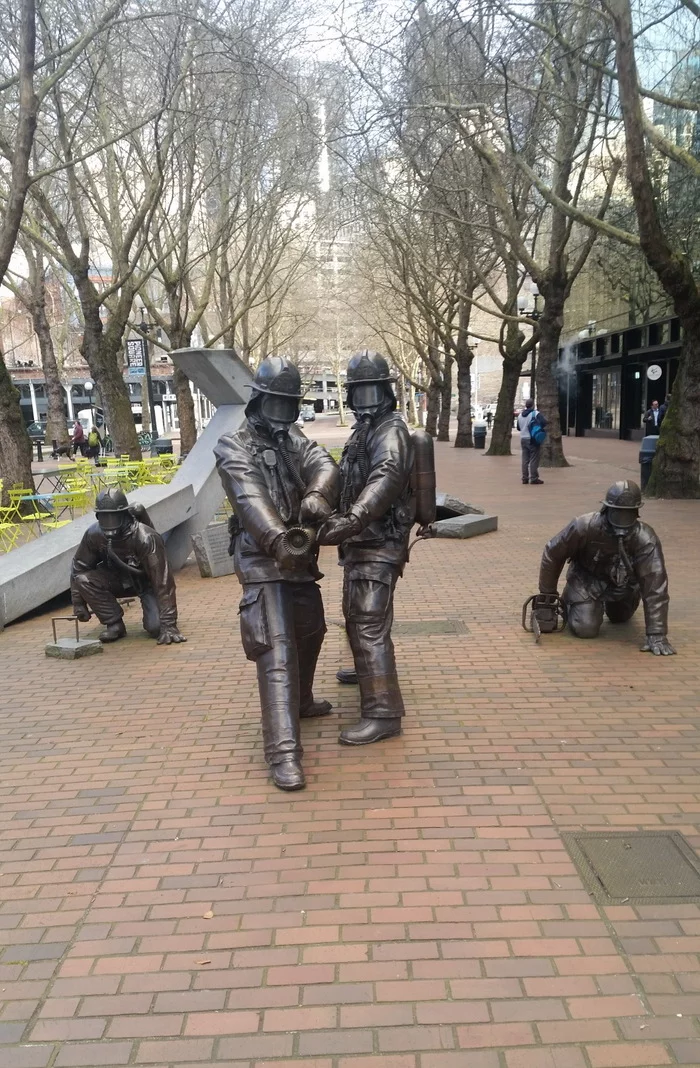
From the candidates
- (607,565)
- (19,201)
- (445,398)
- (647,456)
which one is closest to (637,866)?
(607,565)

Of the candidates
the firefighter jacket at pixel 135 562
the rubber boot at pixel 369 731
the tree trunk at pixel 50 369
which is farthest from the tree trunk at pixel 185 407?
the rubber boot at pixel 369 731

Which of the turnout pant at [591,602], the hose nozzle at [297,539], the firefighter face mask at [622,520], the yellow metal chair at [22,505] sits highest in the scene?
the hose nozzle at [297,539]

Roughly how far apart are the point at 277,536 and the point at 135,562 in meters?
3.43

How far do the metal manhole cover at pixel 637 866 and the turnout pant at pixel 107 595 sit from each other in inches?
179

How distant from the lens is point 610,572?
6375 millimetres

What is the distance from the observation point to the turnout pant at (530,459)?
17328 mm

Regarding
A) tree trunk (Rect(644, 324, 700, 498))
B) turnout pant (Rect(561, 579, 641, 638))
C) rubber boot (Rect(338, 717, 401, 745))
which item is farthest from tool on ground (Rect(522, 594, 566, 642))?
tree trunk (Rect(644, 324, 700, 498))

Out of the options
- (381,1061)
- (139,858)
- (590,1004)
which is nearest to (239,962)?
(381,1061)

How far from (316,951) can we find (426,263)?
24.8 m

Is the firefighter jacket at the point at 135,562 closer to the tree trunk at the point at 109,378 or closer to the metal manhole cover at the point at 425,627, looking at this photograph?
the metal manhole cover at the point at 425,627

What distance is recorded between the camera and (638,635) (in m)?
6.56

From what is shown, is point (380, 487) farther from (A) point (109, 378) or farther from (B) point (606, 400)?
(B) point (606, 400)

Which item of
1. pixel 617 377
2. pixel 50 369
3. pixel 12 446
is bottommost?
pixel 12 446

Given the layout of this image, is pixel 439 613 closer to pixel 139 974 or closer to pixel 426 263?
pixel 139 974
